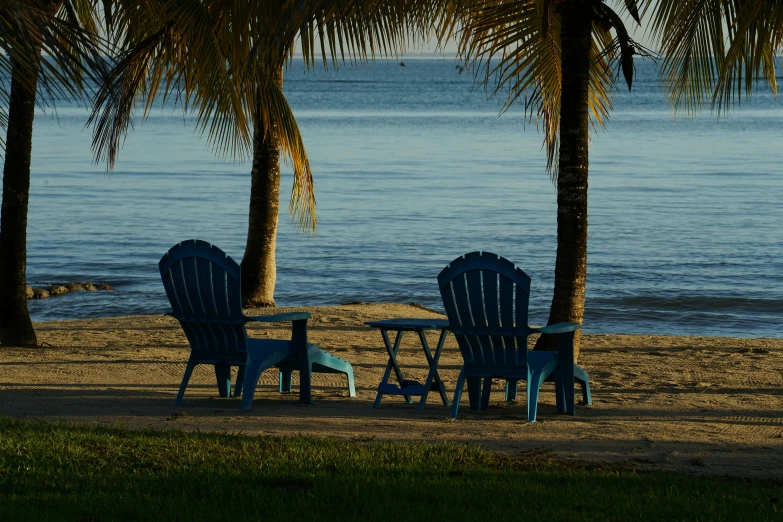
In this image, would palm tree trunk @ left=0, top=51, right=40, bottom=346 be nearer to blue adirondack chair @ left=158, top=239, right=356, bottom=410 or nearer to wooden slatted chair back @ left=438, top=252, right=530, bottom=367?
blue adirondack chair @ left=158, top=239, right=356, bottom=410

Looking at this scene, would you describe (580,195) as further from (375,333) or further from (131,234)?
(131,234)

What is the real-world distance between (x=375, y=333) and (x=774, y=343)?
13.9 feet

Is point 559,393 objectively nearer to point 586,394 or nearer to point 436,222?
point 586,394

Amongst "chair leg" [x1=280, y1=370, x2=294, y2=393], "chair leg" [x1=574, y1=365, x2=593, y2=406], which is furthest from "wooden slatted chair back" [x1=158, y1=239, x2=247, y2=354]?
"chair leg" [x1=574, y1=365, x2=593, y2=406]

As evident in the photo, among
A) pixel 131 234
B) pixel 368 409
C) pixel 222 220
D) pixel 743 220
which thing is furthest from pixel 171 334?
pixel 743 220

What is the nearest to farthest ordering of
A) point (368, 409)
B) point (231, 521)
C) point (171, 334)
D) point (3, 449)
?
point (231, 521), point (3, 449), point (368, 409), point (171, 334)

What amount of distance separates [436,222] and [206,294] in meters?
18.1

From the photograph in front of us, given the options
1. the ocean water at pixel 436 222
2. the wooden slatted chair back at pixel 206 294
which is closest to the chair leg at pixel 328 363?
the wooden slatted chair back at pixel 206 294

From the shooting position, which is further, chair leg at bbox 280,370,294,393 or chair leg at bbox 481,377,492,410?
chair leg at bbox 280,370,294,393

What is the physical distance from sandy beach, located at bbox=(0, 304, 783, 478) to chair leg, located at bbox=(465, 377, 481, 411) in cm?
7

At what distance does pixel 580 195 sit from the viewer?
8.23 m

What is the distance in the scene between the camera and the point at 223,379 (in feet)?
25.1

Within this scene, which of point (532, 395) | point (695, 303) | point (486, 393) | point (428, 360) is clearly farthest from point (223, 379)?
point (695, 303)

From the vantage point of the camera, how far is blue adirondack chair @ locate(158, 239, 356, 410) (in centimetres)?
704
